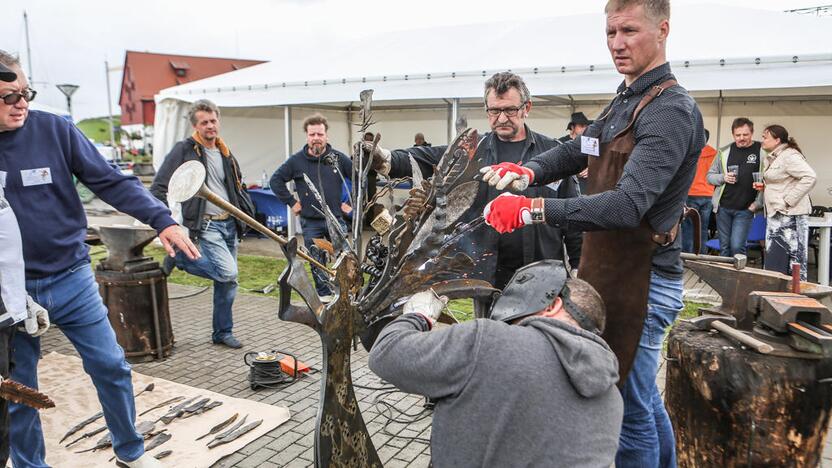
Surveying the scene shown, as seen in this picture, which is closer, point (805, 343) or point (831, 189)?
point (805, 343)

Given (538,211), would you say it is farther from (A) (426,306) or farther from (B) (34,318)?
(B) (34,318)

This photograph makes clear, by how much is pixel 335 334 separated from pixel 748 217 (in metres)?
6.13

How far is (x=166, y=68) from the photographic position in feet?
107

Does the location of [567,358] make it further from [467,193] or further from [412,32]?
[412,32]

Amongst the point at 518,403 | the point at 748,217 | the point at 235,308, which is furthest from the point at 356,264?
the point at 748,217

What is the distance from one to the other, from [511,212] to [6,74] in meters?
1.99

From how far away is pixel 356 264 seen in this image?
7.34ft

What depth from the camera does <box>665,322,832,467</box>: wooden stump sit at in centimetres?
215

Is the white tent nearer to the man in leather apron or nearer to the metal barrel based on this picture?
the metal barrel

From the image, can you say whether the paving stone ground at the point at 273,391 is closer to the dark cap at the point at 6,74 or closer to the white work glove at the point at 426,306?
→ the white work glove at the point at 426,306

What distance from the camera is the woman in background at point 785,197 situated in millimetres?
5926

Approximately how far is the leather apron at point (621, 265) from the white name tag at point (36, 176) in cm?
219

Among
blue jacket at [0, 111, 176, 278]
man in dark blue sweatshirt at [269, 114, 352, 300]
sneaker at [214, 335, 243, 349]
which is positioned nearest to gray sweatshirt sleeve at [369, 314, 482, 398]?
blue jacket at [0, 111, 176, 278]

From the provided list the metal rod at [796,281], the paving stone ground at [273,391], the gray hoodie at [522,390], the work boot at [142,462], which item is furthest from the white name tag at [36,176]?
the metal rod at [796,281]
